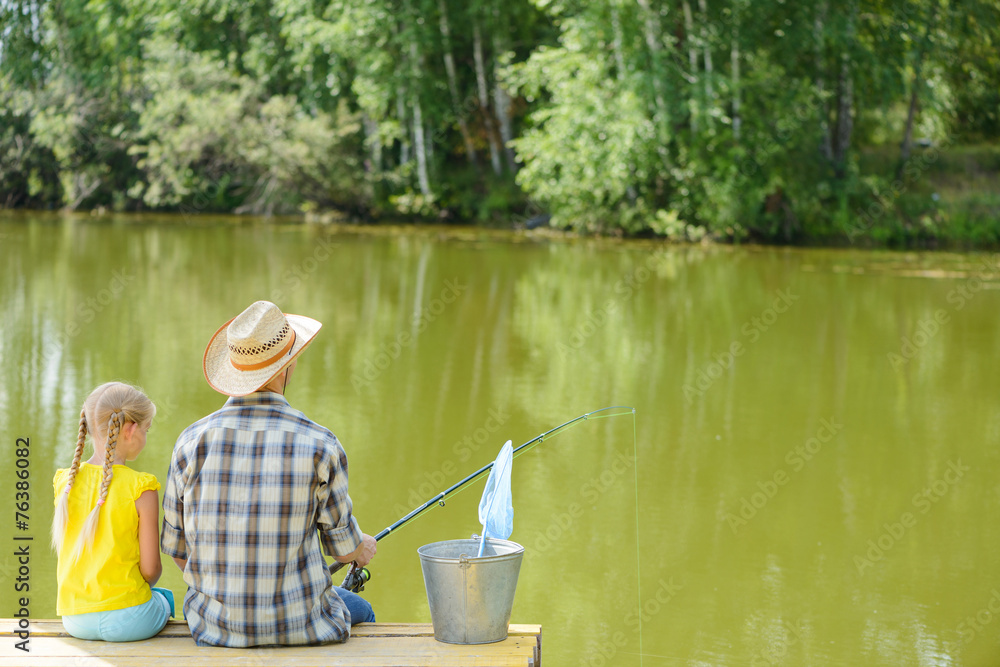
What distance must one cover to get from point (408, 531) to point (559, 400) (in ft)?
10.0

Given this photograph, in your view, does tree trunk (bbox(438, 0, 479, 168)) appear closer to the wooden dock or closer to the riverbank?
the riverbank

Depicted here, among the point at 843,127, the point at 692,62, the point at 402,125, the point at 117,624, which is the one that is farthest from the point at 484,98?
the point at 117,624

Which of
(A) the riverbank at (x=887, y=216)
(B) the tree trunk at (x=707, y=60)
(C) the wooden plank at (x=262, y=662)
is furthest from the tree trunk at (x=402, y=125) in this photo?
(C) the wooden plank at (x=262, y=662)

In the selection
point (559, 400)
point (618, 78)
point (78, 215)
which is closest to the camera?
point (559, 400)

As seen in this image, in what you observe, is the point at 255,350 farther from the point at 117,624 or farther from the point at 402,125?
the point at 402,125

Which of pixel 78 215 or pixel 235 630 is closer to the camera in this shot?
pixel 235 630

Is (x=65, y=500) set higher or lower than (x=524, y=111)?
lower

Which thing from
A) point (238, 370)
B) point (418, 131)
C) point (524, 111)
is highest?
point (524, 111)

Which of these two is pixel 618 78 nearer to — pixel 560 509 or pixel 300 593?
pixel 560 509

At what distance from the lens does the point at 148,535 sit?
9.66ft

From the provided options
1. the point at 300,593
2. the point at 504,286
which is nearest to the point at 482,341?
the point at 504,286

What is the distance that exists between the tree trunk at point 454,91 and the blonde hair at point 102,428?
24826 millimetres

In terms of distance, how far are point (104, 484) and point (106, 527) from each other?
0.13m

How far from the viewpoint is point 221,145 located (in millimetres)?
29062
